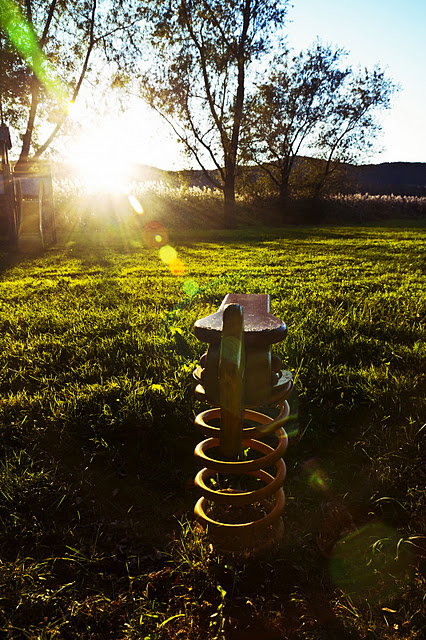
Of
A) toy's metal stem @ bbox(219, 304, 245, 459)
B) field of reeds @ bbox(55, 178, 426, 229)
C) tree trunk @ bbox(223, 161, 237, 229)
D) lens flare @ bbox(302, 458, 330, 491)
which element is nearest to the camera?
toy's metal stem @ bbox(219, 304, 245, 459)

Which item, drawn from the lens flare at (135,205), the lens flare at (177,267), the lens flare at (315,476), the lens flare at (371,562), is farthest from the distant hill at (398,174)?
the lens flare at (371,562)

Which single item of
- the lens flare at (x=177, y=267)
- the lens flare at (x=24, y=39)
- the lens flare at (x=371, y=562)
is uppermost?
the lens flare at (x=24, y=39)

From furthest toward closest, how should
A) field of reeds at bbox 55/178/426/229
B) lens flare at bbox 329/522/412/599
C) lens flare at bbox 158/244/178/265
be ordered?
field of reeds at bbox 55/178/426/229, lens flare at bbox 158/244/178/265, lens flare at bbox 329/522/412/599

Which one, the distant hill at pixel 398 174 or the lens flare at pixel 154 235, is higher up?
the distant hill at pixel 398 174

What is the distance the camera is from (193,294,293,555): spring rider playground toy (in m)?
1.67

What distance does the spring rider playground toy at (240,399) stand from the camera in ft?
5.47

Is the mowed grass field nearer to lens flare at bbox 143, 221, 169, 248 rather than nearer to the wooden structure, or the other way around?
the wooden structure

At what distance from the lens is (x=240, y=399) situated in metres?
1.71

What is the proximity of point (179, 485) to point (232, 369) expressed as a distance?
1466mm

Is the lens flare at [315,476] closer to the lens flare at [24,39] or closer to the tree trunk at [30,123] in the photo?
the tree trunk at [30,123]

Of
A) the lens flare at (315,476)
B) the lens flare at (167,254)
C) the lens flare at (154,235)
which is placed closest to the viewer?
the lens flare at (315,476)

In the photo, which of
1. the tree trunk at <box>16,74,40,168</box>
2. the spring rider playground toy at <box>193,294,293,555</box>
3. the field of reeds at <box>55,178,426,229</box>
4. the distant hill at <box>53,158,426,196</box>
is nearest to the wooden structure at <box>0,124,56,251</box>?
the tree trunk at <box>16,74,40,168</box>

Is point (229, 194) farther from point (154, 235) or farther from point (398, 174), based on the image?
point (398, 174)

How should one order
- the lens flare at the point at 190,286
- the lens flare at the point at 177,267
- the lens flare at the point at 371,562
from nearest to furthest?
the lens flare at the point at 371,562
the lens flare at the point at 190,286
the lens flare at the point at 177,267
